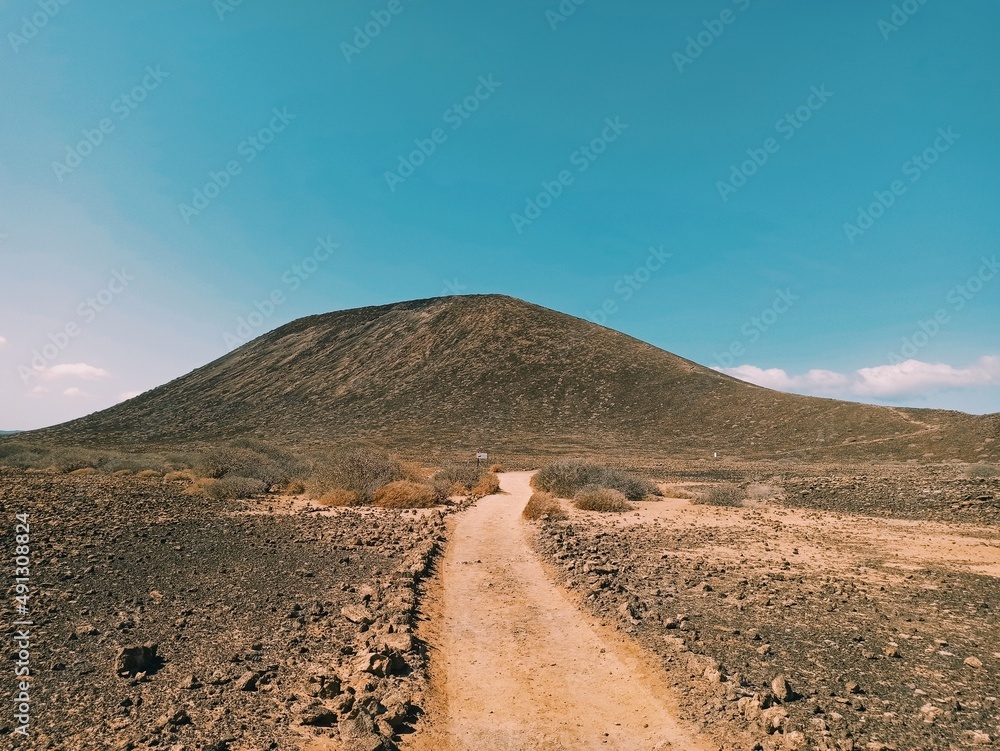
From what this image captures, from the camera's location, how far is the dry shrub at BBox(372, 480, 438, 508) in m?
18.3

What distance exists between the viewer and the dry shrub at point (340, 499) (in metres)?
18.0

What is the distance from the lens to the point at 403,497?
18406mm

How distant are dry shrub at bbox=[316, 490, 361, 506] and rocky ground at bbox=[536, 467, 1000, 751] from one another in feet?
23.9

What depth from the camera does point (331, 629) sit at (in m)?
6.42

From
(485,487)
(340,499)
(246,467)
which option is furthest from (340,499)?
(246,467)

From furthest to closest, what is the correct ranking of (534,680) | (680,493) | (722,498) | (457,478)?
(457,478), (680,493), (722,498), (534,680)

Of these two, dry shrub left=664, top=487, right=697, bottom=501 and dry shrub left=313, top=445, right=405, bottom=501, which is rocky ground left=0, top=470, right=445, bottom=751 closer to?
dry shrub left=313, top=445, right=405, bottom=501

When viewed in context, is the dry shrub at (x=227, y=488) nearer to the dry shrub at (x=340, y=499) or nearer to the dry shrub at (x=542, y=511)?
the dry shrub at (x=340, y=499)

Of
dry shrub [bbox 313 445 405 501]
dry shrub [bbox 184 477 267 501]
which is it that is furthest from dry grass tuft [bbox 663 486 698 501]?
dry shrub [bbox 184 477 267 501]

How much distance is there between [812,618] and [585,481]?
52.1ft

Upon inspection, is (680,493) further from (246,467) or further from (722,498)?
(246,467)

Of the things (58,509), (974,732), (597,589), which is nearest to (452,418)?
(58,509)

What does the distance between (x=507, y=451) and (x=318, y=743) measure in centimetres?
4763

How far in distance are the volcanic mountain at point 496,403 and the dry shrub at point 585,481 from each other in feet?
83.7
